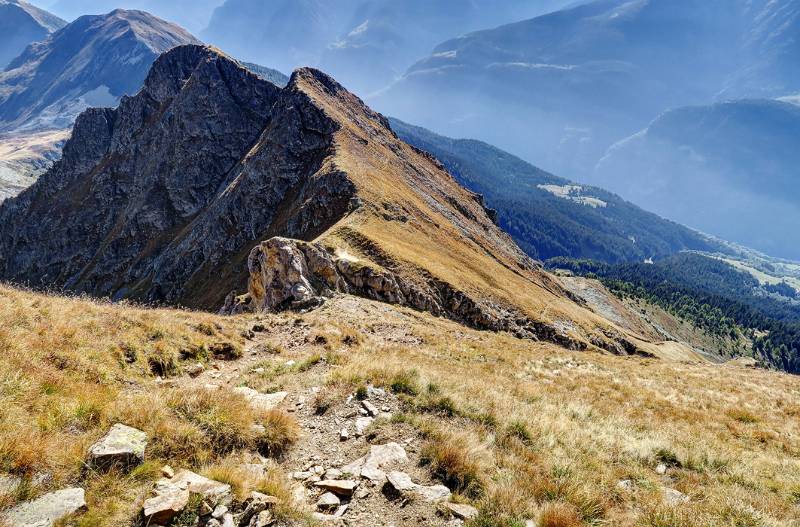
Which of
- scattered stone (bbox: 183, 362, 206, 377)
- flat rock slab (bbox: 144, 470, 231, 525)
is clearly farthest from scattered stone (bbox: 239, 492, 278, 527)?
scattered stone (bbox: 183, 362, 206, 377)

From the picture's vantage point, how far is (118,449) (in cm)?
624

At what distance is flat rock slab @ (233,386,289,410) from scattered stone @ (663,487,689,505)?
821 centimetres

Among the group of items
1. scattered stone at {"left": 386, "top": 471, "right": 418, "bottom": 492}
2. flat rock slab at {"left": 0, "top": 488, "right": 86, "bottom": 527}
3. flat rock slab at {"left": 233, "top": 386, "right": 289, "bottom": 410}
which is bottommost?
flat rock slab at {"left": 233, "top": 386, "right": 289, "bottom": 410}

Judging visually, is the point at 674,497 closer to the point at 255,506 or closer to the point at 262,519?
the point at 262,519

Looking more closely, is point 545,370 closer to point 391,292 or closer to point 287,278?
point 391,292

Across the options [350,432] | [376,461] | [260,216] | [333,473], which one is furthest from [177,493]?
[260,216]

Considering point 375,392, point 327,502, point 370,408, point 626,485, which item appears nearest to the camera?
point 327,502

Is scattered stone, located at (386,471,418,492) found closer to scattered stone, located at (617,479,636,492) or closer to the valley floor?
the valley floor

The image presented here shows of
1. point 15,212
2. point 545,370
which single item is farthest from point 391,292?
point 15,212

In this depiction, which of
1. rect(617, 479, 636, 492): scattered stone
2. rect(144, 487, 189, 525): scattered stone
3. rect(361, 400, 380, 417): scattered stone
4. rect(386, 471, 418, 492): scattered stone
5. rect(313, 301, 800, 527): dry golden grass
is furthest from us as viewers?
rect(361, 400, 380, 417): scattered stone

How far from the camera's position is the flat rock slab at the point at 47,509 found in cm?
493

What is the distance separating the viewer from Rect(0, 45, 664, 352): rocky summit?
37.8 metres

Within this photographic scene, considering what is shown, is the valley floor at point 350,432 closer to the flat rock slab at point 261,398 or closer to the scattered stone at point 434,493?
the scattered stone at point 434,493

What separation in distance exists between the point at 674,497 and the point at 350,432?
652 centimetres
